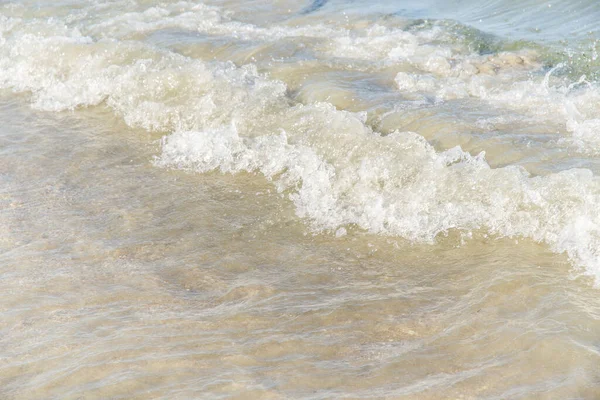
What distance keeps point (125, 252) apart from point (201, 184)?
1190 millimetres

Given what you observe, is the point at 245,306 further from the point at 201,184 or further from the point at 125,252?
the point at 201,184

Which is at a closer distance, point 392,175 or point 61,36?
point 392,175

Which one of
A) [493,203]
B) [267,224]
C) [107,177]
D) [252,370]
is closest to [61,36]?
[107,177]

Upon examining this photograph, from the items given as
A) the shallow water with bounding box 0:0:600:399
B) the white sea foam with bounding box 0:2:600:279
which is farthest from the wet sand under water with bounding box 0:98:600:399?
the white sea foam with bounding box 0:2:600:279

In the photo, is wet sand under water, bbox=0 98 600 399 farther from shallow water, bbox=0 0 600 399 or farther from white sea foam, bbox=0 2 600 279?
white sea foam, bbox=0 2 600 279

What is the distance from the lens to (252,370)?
330cm

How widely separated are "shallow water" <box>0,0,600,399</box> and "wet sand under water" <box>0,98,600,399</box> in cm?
1

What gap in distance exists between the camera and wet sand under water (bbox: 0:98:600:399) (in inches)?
127

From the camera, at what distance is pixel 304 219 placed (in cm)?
495

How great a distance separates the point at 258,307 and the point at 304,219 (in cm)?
121

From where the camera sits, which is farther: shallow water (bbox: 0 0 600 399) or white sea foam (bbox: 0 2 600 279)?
white sea foam (bbox: 0 2 600 279)

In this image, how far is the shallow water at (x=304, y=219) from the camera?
11.0 ft

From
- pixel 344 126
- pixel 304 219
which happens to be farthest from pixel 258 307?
pixel 344 126

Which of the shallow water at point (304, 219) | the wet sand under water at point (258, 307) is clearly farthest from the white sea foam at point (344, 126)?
the wet sand under water at point (258, 307)
